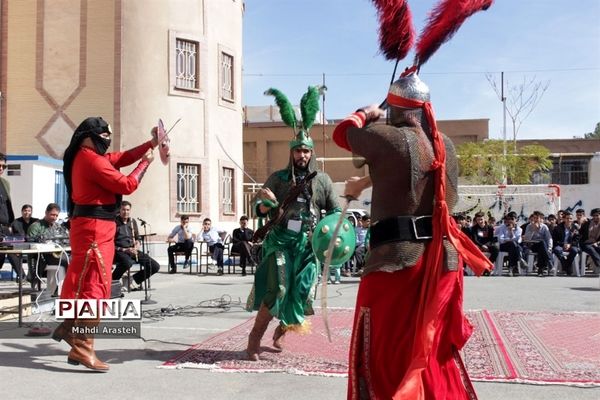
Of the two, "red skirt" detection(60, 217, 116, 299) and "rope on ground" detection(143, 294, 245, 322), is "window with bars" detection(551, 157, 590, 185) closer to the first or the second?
"rope on ground" detection(143, 294, 245, 322)

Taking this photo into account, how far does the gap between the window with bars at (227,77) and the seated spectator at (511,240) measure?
970 cm

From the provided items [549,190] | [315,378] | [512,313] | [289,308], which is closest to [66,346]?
[289,308]

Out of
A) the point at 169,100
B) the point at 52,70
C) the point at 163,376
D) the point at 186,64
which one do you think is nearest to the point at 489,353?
the point at 163,376

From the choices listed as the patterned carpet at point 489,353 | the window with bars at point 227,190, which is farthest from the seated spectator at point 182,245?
the patterned carpet at point 489,353

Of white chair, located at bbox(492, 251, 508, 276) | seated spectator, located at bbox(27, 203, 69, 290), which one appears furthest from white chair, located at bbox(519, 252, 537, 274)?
seated spectator, located at bbox(27, 203, 69, 290)

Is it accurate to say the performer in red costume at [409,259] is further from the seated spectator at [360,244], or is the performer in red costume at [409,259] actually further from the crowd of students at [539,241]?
the crowd of students at [539,241]

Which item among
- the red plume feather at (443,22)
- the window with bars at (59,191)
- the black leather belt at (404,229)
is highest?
the red plume feather at (443,22)

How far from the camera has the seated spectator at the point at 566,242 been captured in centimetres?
1653

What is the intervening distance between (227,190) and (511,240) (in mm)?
9400

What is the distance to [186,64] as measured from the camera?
20812 millimetres

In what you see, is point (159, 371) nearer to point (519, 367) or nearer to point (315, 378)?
point (315, 378)

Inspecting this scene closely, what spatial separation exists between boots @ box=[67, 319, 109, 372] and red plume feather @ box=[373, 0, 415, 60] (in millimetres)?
3258

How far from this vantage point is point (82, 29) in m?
20.2

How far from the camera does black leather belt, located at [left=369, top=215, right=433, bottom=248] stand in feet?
12.5
